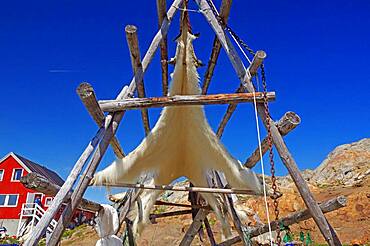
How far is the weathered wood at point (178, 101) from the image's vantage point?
9.20ft

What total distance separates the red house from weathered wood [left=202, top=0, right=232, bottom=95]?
14.9m

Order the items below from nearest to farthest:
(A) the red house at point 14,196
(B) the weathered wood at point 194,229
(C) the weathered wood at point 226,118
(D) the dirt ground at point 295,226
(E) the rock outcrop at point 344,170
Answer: (C) the weathered wood at point 226,118
(B) the weathered wood at point 194,229
(D) the dirt ground at point 295,226
(A) the red house at point 14,196
(E) the rock outcrop at point 344,170

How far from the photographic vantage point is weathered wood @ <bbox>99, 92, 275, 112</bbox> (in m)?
2.80

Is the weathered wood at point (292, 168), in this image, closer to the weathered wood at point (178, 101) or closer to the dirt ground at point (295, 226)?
the weathered wood at point (178, 101)

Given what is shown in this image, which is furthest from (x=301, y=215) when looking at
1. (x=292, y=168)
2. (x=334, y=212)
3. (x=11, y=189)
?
(x=11, y=189)

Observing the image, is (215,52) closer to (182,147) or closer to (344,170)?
(182,147)

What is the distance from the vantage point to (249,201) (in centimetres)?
1712

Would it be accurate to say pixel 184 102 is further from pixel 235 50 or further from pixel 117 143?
pixel 117 143

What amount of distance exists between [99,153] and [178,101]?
814mm

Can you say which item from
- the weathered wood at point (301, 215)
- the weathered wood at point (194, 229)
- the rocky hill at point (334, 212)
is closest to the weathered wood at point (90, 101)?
the weathered wood at point (301, 215)

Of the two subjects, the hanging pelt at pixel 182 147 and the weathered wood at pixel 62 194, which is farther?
the hanging pelt at pixel 182 147

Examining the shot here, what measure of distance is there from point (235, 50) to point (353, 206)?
48.9ft

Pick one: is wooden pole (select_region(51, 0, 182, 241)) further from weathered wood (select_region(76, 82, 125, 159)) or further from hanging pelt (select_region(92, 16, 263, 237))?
hanging pelt (select_region(92, 16, 263, 237))

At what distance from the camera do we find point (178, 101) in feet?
9.47
